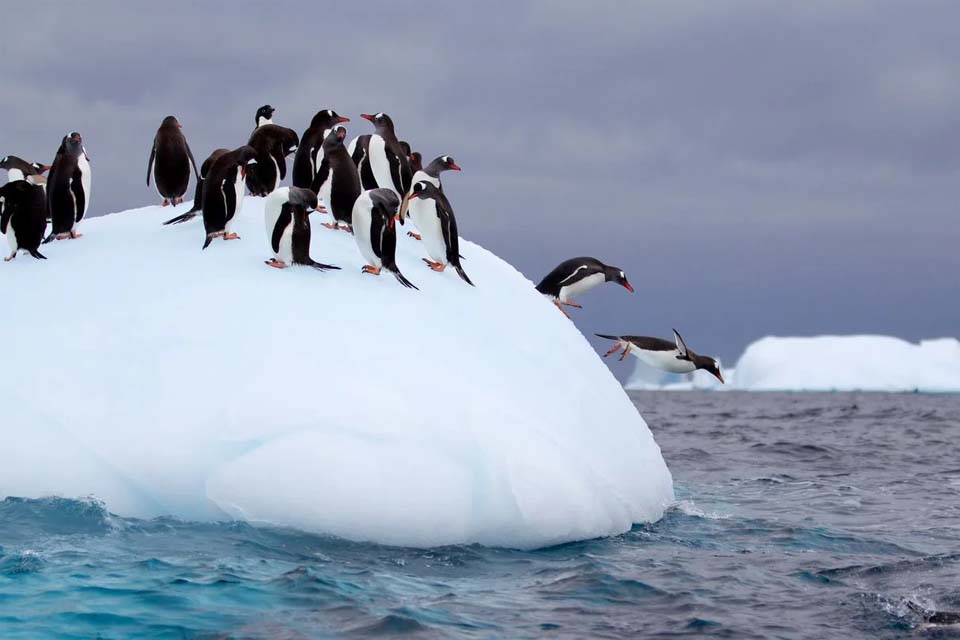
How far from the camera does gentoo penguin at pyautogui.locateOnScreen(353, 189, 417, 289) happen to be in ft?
26.5

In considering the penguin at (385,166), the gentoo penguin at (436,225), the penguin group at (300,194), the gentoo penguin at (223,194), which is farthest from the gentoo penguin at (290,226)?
the penguin at (385,166)

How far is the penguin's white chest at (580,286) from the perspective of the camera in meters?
11.0

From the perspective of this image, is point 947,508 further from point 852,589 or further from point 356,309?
point 356,309

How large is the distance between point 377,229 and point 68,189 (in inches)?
124

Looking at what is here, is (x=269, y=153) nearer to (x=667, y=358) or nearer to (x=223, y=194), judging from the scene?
(x=223, y=194)

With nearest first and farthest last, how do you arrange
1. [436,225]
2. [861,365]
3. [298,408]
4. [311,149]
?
[298,408] → [436,225] → [311,149] → [861,365]

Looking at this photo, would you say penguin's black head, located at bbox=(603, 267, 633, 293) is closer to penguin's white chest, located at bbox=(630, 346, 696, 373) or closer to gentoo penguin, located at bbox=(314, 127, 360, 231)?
penguin's white chest, located at bbox=(630, 346, 696, 373)

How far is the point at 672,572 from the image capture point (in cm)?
693

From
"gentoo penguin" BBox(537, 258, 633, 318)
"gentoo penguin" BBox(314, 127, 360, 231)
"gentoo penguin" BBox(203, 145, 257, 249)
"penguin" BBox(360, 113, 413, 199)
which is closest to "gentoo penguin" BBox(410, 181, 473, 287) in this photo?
"gentoo penguin" BBox(314, 127, 360, 231)

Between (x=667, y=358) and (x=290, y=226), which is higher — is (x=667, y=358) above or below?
below

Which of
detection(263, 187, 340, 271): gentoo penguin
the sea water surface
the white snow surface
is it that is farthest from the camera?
detection(263, 187, 340, 271): gentoo penguin

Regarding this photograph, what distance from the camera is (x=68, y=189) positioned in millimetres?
9281

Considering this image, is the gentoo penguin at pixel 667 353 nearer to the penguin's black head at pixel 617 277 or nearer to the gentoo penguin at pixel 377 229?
the penguin's black head at pixel 617 277

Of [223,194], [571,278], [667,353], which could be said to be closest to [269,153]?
[223,194]
